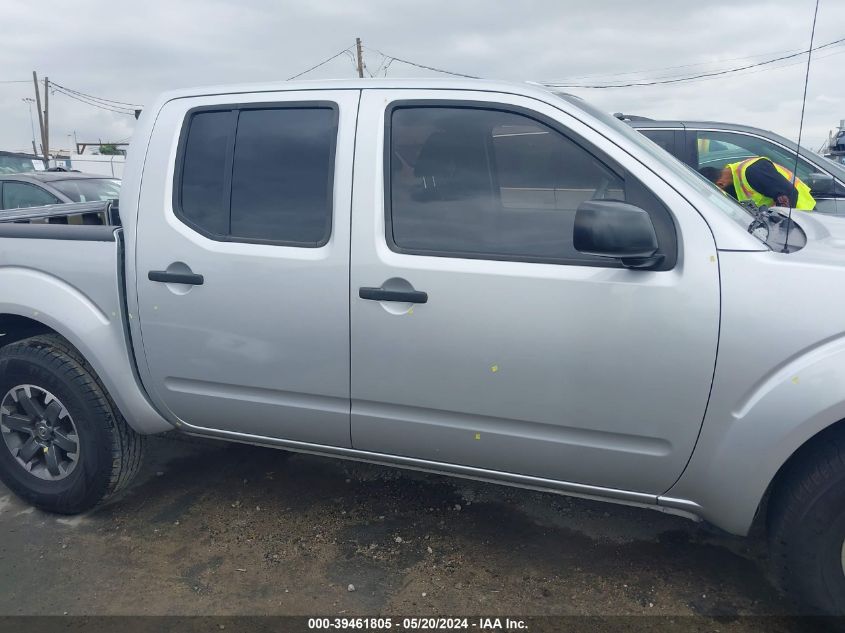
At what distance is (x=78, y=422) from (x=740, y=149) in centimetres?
545

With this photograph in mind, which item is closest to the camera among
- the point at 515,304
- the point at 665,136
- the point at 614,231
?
the point at 614,231

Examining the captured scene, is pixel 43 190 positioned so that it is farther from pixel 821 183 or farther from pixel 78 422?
pixel 821 183

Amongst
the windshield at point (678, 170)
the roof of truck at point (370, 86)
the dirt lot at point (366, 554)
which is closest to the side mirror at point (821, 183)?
the windshield at point (678, 170)

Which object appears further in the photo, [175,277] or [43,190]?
[43,190]

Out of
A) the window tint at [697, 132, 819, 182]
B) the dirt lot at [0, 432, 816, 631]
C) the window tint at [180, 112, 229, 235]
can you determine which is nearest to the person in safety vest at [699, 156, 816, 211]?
the window tint at [697, 132, 819, 182]

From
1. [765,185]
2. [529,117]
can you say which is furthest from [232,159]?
[765,185]

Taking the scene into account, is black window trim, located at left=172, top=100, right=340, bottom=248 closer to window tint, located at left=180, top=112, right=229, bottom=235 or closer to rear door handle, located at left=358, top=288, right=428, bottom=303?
window tint, located at left=180, top=112, right=229, bottom=235

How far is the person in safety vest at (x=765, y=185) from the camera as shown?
15.8 feet

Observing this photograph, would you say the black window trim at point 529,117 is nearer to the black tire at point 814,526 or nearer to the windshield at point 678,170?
the windshield at point 678,170

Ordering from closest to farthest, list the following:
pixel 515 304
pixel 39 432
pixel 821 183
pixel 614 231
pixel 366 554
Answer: pixel 614 231 → pixel 515 304 → pixel 366 554 → pixel 39 432 → pixel 821 183

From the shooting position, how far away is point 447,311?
7.64ft

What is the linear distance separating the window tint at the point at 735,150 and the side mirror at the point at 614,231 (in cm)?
413

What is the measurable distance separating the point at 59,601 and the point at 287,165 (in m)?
1.97

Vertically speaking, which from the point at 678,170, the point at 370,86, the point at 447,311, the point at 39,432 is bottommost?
the point at 39,432
